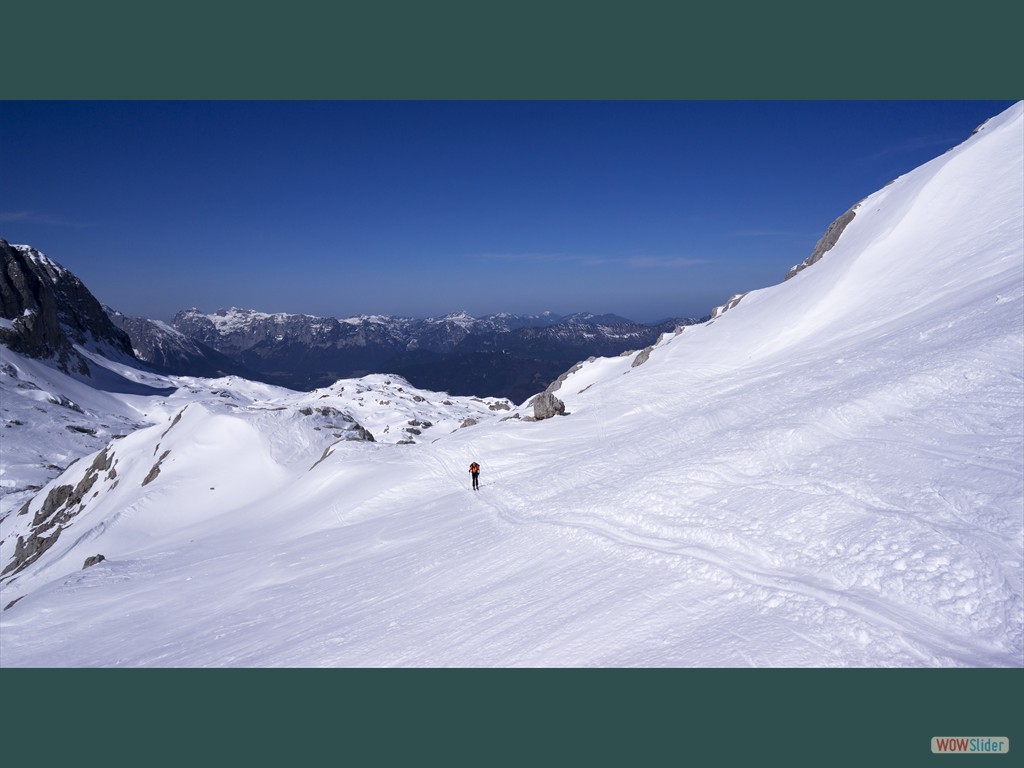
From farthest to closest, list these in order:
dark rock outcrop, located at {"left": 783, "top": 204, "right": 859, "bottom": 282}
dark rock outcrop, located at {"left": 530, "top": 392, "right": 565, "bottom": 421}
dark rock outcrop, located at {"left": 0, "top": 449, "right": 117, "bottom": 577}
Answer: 1. dark rock outcrop, located at {"left": 783, "top": 204, "right": 859, "bottom": 282}
2. dark rock outcrop, located at {"left": 0, "top": 449, "right": 117, "bottom": 577}
3. dark rock outcrop, located at {"left": 530, "top": 392, "right": 565, "bottom": 421}

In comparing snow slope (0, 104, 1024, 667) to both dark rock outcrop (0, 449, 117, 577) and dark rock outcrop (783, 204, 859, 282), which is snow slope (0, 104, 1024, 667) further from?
dark rock outcrop (783, 204, 859, 282)

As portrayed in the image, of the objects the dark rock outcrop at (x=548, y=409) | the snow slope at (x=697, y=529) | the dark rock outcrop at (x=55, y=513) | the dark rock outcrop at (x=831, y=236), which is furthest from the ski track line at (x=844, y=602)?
the dark rock outcrop at (x=55, y=513)

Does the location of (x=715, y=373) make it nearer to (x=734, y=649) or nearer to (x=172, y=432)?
(x=734, y=649)

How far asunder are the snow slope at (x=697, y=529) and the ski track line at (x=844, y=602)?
4 cm

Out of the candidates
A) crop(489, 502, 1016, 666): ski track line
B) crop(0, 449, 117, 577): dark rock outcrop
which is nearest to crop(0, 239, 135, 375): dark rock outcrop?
crop(0, 449, 117, 577): dark rock outcrop

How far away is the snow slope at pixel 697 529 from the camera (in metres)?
9.01

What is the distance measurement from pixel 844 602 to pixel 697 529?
3871 millimetres

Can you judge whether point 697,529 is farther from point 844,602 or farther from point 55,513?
point 55,513

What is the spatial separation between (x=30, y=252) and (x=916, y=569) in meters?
253

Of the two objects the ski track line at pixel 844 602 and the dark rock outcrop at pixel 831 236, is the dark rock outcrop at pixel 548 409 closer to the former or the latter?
the ski track line at pixel 844 602

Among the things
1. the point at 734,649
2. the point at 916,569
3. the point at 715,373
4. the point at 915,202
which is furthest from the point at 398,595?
the point at 915,202

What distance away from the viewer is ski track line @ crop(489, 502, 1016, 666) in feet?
25.2

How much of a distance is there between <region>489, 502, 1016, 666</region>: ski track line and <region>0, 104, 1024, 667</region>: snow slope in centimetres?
4

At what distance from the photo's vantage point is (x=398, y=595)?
13.6 meters
